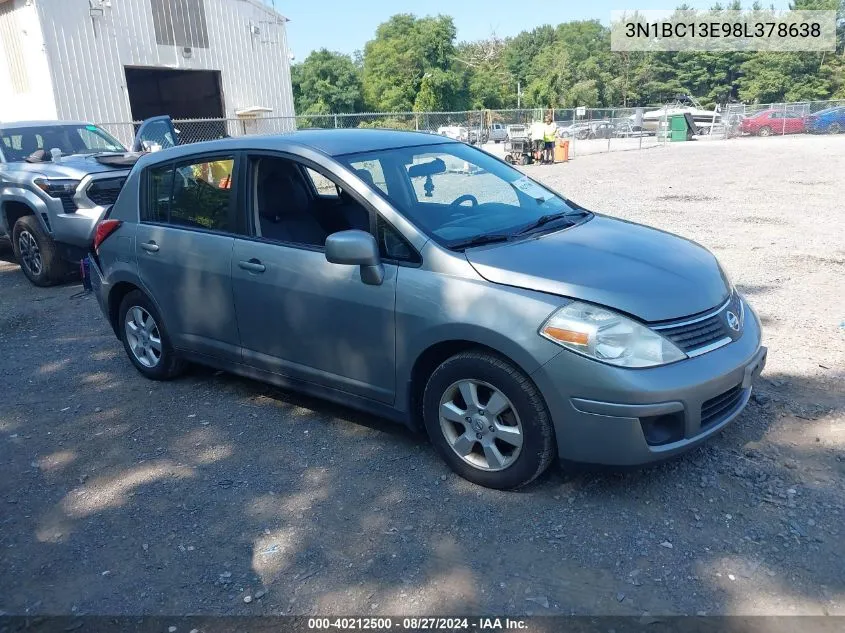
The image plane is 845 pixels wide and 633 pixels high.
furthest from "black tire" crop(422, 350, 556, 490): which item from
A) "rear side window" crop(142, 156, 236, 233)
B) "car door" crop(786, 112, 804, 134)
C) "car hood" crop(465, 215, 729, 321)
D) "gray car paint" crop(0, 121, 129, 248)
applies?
"car door" crop(786, 112, 804, 134)

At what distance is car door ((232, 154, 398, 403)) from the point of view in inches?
150

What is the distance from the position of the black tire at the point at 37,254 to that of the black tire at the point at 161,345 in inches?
145

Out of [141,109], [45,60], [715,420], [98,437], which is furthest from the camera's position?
[141,109]

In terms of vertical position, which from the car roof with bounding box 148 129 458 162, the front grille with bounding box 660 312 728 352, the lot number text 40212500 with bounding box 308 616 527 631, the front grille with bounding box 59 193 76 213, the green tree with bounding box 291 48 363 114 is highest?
the green tree with bounding box 291 48 363 114

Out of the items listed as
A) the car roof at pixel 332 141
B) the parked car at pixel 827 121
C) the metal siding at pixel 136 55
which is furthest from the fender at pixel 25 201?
the parked car at pixel 827 121

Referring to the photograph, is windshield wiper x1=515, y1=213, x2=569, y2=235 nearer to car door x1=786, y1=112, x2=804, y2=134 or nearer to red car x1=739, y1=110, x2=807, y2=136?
red car x1=739, y1=110, x2=807, y2=136

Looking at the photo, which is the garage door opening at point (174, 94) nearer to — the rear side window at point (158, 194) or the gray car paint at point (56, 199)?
the gray car paint at point (56, 199)

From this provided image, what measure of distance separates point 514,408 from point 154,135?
28.8 feet

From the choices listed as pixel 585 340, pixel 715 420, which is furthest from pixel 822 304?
pixel 585 340

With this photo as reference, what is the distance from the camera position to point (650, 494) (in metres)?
3.51

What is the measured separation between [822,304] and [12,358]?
714 cm

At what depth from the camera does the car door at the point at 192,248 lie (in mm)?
4496

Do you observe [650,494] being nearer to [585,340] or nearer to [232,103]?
[585,340]

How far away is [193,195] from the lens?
4.80 meters
